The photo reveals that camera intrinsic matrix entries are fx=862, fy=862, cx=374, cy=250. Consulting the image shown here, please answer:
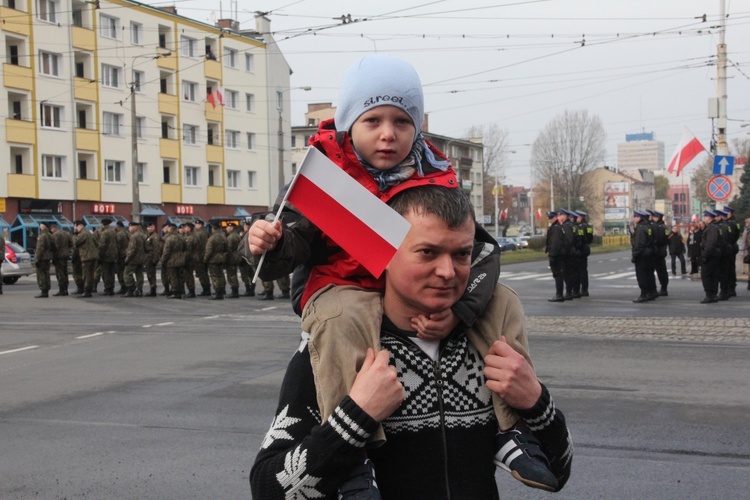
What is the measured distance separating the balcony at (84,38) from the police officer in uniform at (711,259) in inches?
1592

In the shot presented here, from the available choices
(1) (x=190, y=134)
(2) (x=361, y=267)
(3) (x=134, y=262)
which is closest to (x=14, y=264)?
(3) (x=134, y=262)

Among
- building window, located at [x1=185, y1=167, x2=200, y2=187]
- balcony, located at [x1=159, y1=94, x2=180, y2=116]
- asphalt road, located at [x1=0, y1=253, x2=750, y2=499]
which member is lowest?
asphalt road, located at [x1=0, y1=253, x2=750, y2=499]

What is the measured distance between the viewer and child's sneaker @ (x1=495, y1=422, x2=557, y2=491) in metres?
2.08

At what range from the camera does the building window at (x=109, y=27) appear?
50.6 meters

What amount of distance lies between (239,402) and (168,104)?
50582 millimetres

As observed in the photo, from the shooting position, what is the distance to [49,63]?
4769 centimetres

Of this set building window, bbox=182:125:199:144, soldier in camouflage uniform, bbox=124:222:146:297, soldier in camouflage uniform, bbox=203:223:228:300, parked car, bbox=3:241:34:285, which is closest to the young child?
soldier in camouflage uniform, bbox=203:223:228:300

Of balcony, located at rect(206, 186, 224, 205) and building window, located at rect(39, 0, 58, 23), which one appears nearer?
building window, located at rect(39, 0, 58, 23)

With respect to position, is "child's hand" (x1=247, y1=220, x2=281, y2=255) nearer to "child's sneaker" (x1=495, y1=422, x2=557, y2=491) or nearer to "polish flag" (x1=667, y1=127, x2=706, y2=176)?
"child's sneaker" (x1=495, y1=422, x2=557, y2=491)

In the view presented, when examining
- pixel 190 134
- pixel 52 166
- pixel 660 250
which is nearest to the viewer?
pixel 660 250

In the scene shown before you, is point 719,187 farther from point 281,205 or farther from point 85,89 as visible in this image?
point 85,89

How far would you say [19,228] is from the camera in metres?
44.5

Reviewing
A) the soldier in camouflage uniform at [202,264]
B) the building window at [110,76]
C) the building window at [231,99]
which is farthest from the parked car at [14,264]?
the building window at [231,99]

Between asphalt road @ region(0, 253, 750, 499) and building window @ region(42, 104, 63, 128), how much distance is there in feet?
115
